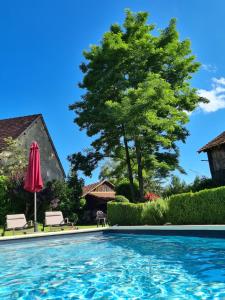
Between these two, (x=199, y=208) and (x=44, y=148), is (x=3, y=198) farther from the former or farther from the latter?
(x=199, y=208)

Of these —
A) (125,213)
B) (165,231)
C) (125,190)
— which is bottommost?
(165,231)

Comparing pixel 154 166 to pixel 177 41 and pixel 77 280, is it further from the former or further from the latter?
pixel 77 280

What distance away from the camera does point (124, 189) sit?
31406mm

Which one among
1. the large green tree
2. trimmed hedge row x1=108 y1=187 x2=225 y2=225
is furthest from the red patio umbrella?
the large green tree

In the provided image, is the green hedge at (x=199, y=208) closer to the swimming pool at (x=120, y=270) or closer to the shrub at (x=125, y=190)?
the swimming pool at (x=120, y=270)

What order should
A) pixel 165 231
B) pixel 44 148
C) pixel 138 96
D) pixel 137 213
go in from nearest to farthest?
pixel 165 231, pixel 137 213, pixel 138 96, pixel 44 148

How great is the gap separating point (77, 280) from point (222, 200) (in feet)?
30.9

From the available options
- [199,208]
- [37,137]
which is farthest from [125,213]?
[37,137]

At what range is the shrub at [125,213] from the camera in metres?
18.5

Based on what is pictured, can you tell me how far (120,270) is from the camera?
26.2ft

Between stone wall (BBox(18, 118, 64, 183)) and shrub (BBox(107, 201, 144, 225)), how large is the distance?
13.9 m

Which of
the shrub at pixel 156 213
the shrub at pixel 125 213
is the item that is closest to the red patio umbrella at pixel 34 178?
the shrub at pixel 125 213

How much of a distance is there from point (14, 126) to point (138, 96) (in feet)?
45.8

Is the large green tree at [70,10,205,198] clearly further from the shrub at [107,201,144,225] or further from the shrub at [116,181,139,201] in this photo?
the shrub at [107,201,144,225]
